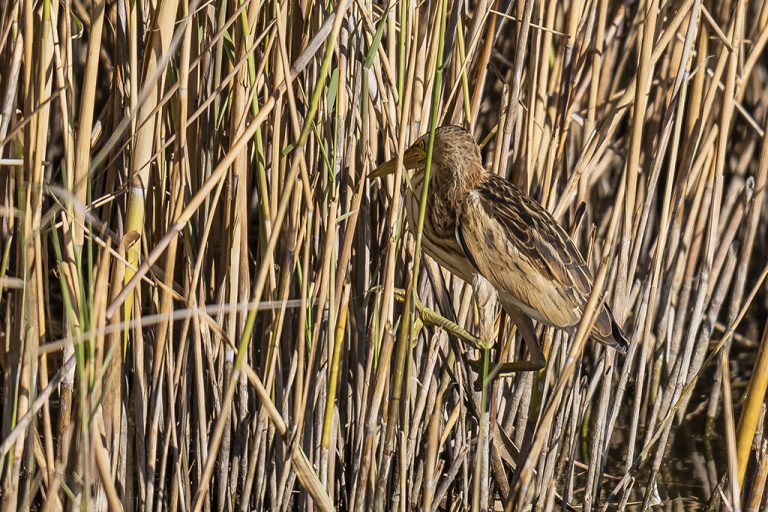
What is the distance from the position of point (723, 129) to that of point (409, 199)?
850 mm

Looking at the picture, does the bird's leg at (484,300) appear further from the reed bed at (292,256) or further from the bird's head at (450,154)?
the bird's head at (450,154)

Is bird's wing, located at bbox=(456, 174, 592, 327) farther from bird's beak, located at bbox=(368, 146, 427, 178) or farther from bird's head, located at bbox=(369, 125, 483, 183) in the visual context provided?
bird's beak, located at bbox=(368, 146, 427, 178)

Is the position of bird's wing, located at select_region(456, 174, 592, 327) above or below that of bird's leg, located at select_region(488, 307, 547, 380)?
above

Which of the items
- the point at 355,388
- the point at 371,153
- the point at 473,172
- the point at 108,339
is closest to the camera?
the point at 108,339

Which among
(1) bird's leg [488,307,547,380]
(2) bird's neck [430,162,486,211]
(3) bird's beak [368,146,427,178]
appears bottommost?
(1) bird's leg [488,307,547,380]

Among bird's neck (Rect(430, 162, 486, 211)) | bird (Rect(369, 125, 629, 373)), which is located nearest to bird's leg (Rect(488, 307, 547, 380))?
bird (Rect(369, 125, 629, 373))

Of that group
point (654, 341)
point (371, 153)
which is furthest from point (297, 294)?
point (654, 341)

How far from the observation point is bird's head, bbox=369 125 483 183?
2.51 metres

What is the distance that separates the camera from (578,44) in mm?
2891

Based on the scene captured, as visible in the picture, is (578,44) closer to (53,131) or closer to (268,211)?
(268,211)

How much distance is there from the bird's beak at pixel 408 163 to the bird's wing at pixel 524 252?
225 millimetres

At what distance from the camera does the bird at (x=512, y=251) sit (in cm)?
265

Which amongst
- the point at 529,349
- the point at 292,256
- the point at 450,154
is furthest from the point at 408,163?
the point at 529,349

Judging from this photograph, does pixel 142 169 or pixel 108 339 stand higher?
pixel 142 169
